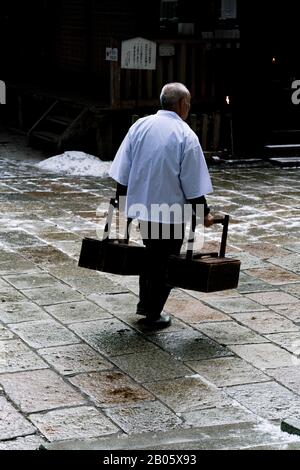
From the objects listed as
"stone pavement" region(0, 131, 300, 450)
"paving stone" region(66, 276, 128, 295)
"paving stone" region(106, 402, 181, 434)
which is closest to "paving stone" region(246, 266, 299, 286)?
"stone pavement" region(0, 131, 300, 450)

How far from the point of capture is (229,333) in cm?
701

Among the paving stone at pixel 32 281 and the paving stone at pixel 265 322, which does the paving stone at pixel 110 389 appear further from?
the paving stone at pixel 32 281

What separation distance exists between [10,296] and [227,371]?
90.7 inches

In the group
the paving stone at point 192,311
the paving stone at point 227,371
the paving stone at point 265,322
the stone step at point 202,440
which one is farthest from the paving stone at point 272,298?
the stone step at point 202,440

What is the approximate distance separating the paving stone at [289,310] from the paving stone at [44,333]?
1743 millimetres

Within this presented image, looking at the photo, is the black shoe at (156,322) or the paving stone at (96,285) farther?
the paving stone at (96,285)

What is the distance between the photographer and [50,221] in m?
10.7

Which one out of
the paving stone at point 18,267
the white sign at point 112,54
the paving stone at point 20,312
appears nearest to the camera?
the paving stone at point 20,312

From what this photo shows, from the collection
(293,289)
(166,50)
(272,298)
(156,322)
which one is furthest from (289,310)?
(166,50)

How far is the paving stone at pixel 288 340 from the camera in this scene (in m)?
6.69

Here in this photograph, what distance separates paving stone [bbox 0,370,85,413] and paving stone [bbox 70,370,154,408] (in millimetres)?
95

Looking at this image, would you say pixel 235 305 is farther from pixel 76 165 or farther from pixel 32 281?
pixel 76 165

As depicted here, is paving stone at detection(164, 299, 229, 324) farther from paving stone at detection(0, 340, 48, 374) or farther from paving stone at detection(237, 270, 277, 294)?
paving stone at detection(0, 340, 48, 374)
